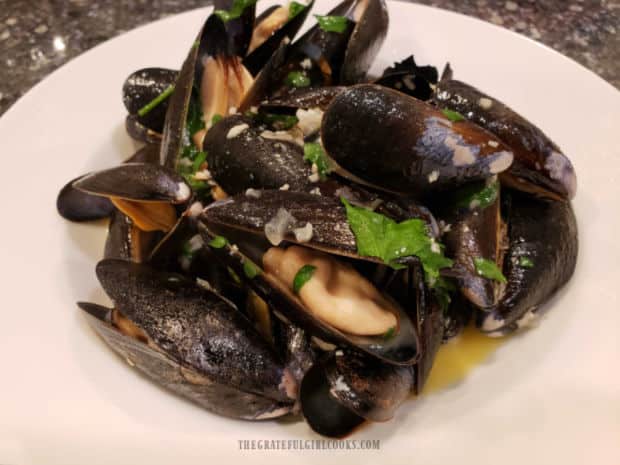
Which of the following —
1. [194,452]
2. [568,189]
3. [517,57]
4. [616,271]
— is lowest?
[194,452]

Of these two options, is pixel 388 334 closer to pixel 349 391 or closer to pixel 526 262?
pixel 349 391

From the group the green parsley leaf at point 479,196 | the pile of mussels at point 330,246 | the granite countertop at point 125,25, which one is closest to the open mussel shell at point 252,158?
the pile of mussels at point 330,246

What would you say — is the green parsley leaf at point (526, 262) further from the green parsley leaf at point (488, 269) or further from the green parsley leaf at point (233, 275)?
the green parsley leaf at point (233, 275)

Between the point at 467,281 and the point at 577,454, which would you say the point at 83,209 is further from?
the point at 577,454

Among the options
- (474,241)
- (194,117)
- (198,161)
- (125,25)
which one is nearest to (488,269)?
(474,241)

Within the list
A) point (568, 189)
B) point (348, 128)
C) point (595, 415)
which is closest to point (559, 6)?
point (568, 189)

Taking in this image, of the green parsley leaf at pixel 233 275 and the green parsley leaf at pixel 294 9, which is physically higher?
the green parsley leaf at pixel 294 9

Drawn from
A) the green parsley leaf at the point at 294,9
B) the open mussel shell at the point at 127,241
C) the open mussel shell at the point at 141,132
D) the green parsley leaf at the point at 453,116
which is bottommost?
the open mussel shell at the point at 127,241
